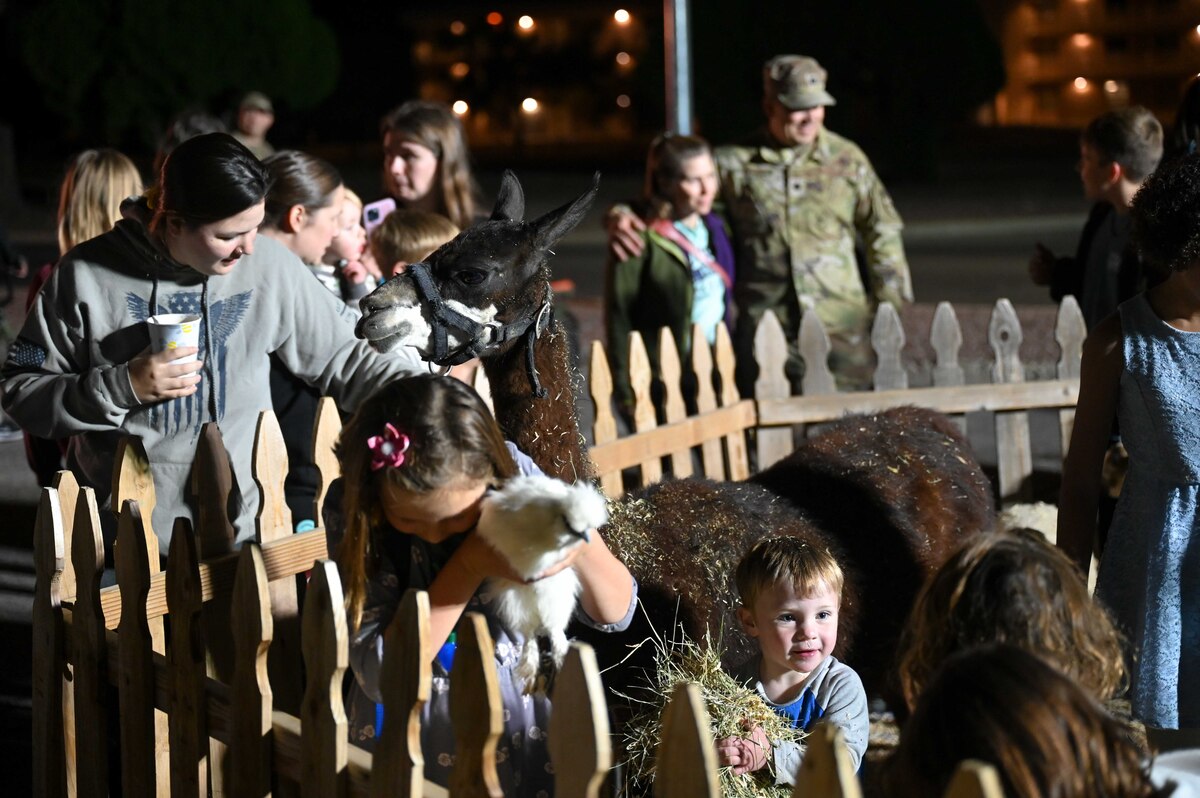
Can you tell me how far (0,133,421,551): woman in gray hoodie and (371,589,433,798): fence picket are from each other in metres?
1.31

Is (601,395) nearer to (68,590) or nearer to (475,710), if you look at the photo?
(68,590)

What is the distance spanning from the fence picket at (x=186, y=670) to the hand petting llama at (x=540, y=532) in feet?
2.53

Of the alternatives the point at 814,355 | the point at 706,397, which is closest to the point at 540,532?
the point at 706,397

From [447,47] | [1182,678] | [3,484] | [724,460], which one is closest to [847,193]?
[724,460]

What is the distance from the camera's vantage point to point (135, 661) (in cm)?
295

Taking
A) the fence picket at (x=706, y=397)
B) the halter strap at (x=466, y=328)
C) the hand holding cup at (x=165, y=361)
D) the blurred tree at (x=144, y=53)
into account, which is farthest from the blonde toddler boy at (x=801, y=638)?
the blurred tree at (x=144, y=53)

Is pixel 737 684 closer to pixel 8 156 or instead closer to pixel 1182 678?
pixel 1182 678

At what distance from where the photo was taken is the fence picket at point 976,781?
4.99ft

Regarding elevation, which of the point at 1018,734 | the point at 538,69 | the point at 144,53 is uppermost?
the point at 538,69

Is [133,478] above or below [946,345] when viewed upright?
above

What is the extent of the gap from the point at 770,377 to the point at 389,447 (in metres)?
3.51

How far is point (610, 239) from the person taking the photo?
6.30 metres

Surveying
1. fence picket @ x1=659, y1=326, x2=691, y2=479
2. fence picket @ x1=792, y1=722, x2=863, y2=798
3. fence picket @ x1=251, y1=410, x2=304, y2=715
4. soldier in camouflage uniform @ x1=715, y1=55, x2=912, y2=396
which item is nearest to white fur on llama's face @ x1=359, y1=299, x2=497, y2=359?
fence picket @ x1=251, y1=410, x2=304, y2=715

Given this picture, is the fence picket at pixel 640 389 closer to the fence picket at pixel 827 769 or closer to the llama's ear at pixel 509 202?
the llama's ear at pixel 509 202
